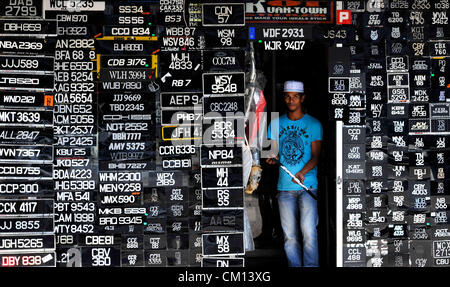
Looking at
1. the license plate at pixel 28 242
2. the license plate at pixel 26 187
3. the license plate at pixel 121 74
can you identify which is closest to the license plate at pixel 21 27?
the license plate at pixel 121 74

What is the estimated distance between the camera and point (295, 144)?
222 inches

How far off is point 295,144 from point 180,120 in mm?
1199

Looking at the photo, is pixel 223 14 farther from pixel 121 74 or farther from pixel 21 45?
pixel 21 45

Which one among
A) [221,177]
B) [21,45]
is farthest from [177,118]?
[21,45]

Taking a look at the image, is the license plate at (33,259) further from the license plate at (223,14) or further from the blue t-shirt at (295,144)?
the license plate at (223,14)

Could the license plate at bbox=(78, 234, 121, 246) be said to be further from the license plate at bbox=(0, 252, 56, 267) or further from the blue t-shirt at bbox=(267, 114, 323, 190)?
the blue t-shirt at bbox=(267, 114, 323, 190)

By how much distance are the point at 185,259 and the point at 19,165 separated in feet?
5.80

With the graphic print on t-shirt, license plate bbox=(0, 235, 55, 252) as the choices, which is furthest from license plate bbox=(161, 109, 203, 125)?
license plate bbox=(0, 235, 55, 252)

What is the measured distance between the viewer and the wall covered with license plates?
5.24m

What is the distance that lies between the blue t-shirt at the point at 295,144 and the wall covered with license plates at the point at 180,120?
382mm

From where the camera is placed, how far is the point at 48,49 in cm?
525

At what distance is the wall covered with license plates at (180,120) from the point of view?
524 centimetres
